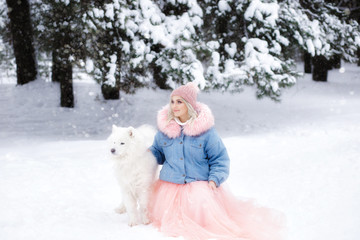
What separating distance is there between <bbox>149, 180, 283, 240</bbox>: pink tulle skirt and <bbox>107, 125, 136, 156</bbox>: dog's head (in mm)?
649

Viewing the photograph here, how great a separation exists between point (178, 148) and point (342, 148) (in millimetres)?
4411

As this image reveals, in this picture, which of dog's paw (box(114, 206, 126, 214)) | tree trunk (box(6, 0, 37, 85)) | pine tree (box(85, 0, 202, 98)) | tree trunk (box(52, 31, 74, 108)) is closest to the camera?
dog's paw (box(114, 206, 126, 214))

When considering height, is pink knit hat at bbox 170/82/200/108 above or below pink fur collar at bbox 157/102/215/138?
above

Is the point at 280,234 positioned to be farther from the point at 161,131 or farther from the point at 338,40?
the point at 338,40

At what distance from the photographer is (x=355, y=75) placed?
979 inches

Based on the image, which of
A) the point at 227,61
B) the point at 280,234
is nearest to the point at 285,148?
the point at 227,61

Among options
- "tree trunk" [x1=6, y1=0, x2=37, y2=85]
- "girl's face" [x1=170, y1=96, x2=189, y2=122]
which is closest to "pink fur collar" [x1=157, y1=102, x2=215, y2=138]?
"girl's face" [x1=170, y1=96, x2=189, y2=122]

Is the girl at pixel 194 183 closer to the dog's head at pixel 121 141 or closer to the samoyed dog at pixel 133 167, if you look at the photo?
the samoyed dog at pixel 133 167

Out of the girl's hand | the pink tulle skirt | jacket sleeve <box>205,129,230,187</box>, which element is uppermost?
jacket sleeve <box>205,129,230,187</box>

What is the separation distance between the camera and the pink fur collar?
3637 mm

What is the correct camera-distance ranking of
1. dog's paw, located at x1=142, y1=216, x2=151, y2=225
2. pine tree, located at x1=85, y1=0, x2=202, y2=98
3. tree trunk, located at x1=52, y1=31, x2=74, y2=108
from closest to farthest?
dog's paw, located at x1=142, y1=216, x2=151, y2=225, pine tree, located at x1=85, y1=0, x2=202, y2=98, tree trunk, located at x1=52, y1=31, x2=74, y2=108

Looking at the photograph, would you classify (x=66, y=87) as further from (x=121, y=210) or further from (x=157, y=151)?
(x=157, y=151)

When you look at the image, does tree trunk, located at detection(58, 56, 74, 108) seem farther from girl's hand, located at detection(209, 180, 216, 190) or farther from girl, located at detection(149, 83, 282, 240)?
girl's hand, located at detection(209, 180, 216, 190)

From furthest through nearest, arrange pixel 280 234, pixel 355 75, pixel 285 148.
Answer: pixel 355 75, pixel 285 148, pixel 280 234
